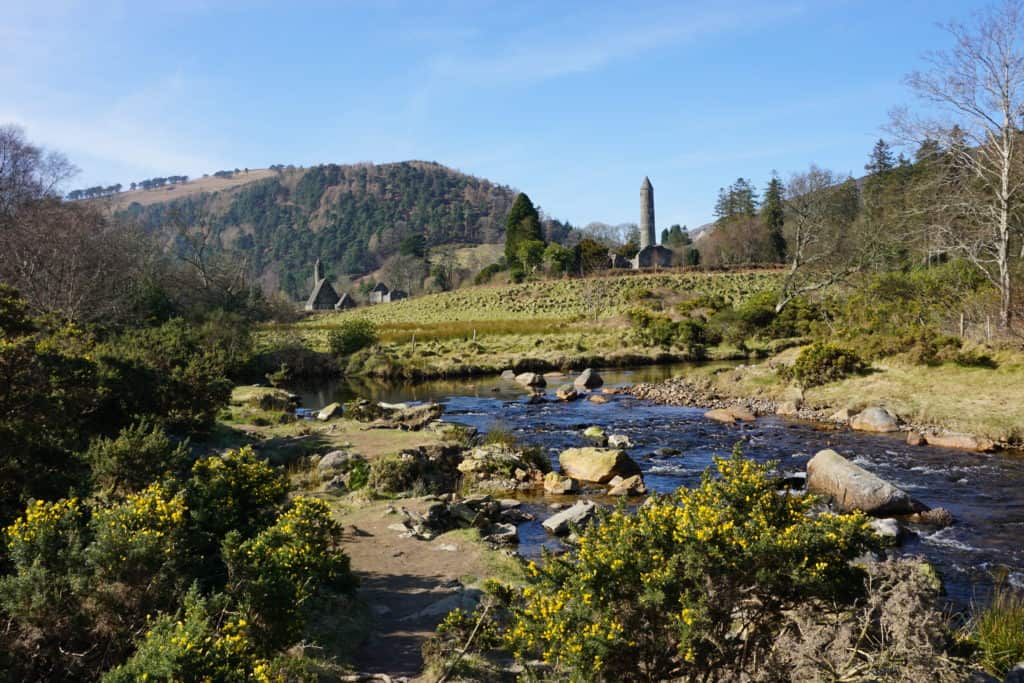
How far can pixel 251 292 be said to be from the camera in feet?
135

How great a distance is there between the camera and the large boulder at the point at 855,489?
11422 millimetres

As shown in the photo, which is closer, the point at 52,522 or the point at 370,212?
the point at 52,522

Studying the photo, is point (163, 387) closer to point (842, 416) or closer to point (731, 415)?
point (731, 415)

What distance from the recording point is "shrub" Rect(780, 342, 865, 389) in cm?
2242

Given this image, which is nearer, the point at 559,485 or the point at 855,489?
the point at 855,489

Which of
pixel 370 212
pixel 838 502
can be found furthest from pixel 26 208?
pixel 370 212

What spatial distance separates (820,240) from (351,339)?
3388cm

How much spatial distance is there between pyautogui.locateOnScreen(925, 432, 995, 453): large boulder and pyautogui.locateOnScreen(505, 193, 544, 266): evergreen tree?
64.9m

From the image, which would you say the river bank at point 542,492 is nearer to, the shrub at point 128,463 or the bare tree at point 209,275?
the shrub at point 128,463

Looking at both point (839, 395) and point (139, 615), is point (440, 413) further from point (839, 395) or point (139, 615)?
point (139, 615)

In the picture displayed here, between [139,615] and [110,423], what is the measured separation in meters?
9.74

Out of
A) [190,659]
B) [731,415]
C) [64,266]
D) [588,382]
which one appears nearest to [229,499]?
[190,659]

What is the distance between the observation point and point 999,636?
21.2 feet

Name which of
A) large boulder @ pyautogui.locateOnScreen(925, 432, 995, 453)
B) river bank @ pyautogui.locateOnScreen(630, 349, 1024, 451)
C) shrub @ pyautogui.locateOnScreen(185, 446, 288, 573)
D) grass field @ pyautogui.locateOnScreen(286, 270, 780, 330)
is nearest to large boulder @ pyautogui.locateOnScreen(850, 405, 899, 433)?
river bank @ pyautogui.locateOnScreen(630, 349, 1024, 451)
